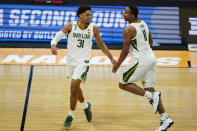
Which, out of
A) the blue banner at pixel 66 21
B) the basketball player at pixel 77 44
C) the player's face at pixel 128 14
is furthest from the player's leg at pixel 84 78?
the blue banner at pixel 66 21

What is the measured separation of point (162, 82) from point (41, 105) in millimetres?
3040

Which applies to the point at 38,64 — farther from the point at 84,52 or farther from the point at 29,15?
the point at 84,52

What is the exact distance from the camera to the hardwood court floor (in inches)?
276

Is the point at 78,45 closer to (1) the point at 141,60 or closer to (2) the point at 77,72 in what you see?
(2) the point at 77,72

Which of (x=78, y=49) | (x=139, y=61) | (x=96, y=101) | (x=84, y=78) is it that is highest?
(x=78, y=49)

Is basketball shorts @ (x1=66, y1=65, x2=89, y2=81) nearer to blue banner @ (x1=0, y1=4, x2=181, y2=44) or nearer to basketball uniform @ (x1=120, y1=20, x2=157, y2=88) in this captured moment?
basketball uniform @ (x1=120, y1=20, x2=157, y2=88)

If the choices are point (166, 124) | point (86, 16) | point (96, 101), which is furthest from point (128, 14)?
point (96, 101)

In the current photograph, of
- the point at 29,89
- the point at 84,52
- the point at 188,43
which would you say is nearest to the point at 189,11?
the point at 188,43

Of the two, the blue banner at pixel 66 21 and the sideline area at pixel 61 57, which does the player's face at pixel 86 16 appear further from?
the blue banner at pixel 66 21

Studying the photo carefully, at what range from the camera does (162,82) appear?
32.1ft

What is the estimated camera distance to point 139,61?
6625 millimetres

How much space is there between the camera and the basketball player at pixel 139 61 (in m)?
6.52

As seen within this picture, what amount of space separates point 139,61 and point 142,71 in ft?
0.50

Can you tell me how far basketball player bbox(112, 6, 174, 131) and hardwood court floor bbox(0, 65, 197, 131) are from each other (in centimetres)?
53
